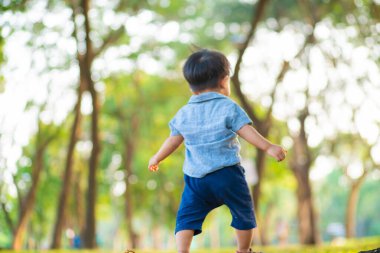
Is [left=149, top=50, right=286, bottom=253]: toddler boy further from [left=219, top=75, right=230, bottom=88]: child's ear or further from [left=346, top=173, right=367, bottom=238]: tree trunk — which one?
[left=346, top=173, right=367, bottom=238]: tree trunk

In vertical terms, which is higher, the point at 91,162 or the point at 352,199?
the point at 91,162

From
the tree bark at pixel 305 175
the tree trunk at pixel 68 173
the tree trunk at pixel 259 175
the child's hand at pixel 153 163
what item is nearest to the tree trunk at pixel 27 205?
the tree trunk at pixel 68 173

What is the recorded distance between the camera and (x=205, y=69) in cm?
480

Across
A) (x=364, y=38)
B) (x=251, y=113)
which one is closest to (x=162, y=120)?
(x=364, y=38)

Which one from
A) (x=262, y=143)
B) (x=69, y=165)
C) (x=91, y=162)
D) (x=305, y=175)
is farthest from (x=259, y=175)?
(x=262, y=143)

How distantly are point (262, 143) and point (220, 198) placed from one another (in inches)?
20.1

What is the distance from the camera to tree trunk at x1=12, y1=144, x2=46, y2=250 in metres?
22.1

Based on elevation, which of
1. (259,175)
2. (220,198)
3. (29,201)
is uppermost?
(220,198)

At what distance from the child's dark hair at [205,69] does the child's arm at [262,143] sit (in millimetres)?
464

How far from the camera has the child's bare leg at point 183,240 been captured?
4641mm

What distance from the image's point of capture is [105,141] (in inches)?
1337

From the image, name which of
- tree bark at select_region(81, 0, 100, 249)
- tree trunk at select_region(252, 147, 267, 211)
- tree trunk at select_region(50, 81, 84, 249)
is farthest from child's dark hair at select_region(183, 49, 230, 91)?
tree trunk at select_region(50, 81, 84, 249)

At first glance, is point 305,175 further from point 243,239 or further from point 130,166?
point 243,239

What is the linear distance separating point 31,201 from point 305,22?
1153cm
